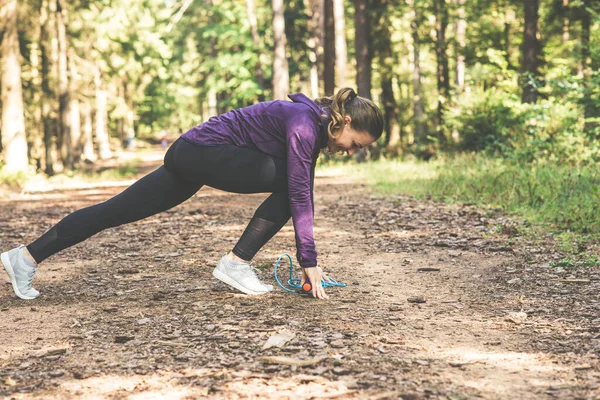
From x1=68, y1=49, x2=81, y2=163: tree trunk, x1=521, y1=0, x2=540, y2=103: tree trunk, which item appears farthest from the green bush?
x1=68, y1=49, x2=81, y2=163: tree trunk

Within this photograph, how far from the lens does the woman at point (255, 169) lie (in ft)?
13.8

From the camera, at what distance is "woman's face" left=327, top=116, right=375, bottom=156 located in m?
4.21

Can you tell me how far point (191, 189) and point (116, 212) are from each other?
54 centimetres

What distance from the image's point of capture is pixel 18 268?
450 cm

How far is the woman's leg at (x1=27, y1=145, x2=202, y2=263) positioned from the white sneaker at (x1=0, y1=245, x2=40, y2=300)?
7 centimetres

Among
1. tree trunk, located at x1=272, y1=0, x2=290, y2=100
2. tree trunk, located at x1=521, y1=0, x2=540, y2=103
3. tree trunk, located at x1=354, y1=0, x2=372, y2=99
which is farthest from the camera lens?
tree trunk, located at x1=272, y1=0, x2=290, y2=100

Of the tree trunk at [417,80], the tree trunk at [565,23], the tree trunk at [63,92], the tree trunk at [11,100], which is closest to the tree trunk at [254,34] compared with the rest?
the tree trunk at [417,80]

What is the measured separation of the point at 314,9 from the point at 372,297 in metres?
24.9

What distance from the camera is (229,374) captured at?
305 cm

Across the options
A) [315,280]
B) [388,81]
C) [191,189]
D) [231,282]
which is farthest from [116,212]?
[388,81]

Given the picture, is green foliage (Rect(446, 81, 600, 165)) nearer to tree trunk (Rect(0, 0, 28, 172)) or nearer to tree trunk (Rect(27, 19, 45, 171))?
tree trunk (Rect(0, 0, 28, 172))

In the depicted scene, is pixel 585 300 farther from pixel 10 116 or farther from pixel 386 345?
pixel 10 116

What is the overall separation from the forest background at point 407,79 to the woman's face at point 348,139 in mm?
3464

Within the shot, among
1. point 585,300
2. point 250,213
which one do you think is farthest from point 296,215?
point 250,213
